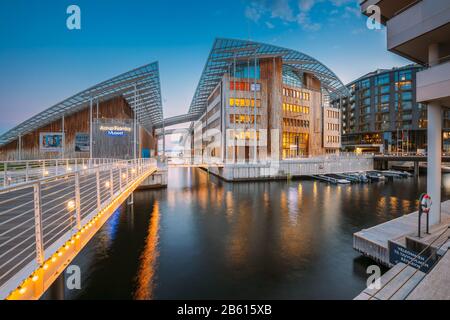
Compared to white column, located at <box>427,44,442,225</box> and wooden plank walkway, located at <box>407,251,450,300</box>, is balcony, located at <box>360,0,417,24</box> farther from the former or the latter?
wooden plank walkway, located at <box>407,251,450,300</box>

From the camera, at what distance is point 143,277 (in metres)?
9.95

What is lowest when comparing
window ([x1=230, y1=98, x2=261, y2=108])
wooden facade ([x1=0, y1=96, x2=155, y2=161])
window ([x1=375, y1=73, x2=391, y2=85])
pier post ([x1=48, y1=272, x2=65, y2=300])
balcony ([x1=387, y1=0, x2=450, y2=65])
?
pier post ([x1=48, y1=272, x2=65, y2=300])

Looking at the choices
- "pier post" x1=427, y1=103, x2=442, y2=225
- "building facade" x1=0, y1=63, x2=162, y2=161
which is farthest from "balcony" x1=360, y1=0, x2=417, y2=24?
"building facade" x1=0, y1=63, x2=162, y2=161

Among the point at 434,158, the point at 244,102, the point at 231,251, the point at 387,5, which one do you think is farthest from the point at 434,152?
→ the point at 244,102

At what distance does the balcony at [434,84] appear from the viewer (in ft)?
25.2

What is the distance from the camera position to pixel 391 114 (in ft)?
232

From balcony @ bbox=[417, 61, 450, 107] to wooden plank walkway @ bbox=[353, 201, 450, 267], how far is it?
5403 millimetres

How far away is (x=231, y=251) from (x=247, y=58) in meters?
34.1

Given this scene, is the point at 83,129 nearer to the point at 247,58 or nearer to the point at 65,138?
the point at 65,138

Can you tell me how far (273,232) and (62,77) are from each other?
36.5 m

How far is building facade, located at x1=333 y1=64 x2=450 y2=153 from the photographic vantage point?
66688 mm

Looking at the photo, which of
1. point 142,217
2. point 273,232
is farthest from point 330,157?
point 142,217
